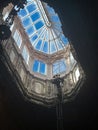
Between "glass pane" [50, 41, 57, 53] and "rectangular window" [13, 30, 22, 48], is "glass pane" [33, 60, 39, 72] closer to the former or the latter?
"glass pane" [50, 41, 57, 53]

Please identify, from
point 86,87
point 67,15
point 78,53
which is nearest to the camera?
point 67,15

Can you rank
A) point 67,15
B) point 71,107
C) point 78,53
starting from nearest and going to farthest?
point 67,15 → point 78,53 → point 71,107

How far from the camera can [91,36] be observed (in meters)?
10.9

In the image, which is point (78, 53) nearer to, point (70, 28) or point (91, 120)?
point (70, 28)

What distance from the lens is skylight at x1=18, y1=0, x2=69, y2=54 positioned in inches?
719

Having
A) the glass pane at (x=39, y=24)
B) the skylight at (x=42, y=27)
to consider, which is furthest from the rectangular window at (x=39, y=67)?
the glass pane at (x=39, y=24)

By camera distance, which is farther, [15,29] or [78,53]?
[15,29]

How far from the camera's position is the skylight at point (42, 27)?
18.3m

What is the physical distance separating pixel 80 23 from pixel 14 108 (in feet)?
23.4

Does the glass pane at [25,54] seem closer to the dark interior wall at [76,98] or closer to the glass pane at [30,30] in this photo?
the glass pane at [30,30]

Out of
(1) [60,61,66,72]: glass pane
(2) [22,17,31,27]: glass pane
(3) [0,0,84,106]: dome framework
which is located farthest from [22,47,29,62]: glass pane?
(1) [60,61,66,72]: glass pane

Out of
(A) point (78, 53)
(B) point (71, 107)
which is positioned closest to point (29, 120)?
(B) point (71, 107)

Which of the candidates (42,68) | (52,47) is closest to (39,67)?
(42,68)

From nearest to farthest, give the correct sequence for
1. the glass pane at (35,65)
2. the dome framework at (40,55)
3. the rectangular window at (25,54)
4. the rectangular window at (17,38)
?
the dome framework at (40,55) < the rectangular window at (17,38) < the rectangular window at (25,54) < the glass pane at (35,65)
